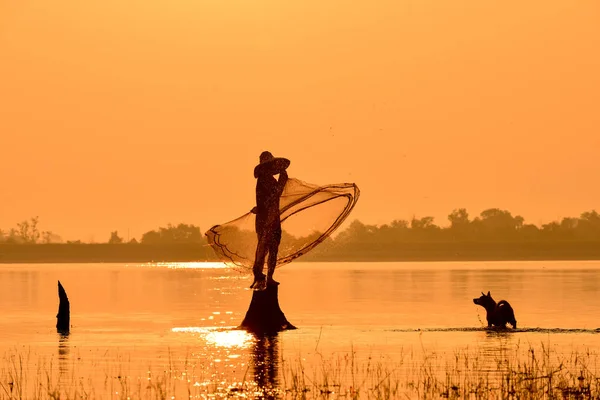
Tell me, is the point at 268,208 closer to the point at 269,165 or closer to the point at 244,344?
the point at 269,165

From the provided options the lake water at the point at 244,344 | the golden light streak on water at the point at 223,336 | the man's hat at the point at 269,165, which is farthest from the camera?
the man's hat at the point at 269,165

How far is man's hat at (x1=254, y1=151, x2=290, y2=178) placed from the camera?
121 ft

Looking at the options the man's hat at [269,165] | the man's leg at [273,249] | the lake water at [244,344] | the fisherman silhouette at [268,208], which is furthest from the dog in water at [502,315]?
the man's hat at [269,165]

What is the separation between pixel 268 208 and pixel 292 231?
158 cm

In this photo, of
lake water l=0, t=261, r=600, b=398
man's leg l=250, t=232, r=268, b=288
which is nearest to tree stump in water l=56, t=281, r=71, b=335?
lake water l=0, t=261, r=600, b=398

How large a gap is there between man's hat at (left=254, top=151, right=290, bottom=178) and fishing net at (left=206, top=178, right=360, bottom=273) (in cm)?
82

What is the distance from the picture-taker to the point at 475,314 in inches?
1989

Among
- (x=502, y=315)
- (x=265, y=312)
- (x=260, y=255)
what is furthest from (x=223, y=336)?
(x=502, y=315)

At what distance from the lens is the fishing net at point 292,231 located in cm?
3781

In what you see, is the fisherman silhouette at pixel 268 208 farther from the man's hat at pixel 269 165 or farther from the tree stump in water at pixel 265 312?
the tree stump in water at pixel 265 312

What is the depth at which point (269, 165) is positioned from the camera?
36.9 meters

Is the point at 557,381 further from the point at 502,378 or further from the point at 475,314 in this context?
the point at 475,314

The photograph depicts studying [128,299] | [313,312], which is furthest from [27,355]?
[128,299]

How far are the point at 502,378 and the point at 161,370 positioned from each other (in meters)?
6.86
